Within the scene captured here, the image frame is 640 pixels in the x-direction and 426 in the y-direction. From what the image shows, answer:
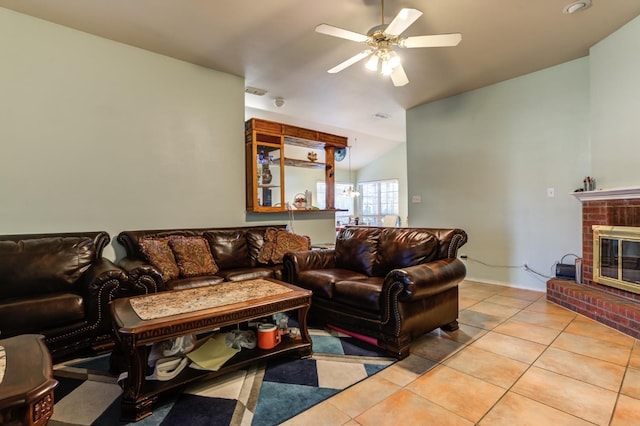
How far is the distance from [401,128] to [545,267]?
398 cm

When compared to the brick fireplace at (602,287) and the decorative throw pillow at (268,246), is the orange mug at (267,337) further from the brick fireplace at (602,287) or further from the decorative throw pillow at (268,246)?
the brick fireplace at (602,287)

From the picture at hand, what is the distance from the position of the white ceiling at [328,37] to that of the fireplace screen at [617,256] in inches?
77.1

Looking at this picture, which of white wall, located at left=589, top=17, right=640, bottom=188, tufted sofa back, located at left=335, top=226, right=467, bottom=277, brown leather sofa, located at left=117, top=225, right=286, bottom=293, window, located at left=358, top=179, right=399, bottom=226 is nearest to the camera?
brown leather sofa, located at left=117, top=225, right=286, bottom=293

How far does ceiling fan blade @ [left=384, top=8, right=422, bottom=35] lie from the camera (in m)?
1.93

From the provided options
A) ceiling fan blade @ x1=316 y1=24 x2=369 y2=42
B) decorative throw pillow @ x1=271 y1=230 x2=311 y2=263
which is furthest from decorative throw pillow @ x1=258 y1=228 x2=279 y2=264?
ceiling fan blade @ x1=316 y1=24 x2=369 y2=42

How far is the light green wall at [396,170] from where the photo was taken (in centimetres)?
948

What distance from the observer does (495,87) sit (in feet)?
13.9

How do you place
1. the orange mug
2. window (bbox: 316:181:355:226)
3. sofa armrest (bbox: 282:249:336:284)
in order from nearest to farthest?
1. the orange mug
2. sofa armrest (bbox: 282:249:336:284)
3. window (bbox: 316:181:355:226)

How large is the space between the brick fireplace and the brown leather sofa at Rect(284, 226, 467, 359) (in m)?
1.34

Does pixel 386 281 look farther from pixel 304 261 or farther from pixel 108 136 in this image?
pixel 108 136

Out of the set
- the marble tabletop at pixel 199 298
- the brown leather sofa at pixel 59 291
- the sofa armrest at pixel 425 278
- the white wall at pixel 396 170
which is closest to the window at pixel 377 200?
the white wall at pixel 396 170

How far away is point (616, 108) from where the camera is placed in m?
3.04

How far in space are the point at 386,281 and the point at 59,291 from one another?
249 cm

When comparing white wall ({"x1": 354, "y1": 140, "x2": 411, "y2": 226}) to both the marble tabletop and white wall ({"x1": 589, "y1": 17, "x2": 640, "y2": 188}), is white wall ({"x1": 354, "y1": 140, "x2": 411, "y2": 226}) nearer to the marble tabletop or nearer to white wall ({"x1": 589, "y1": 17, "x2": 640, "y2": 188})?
white wall ({"x1": 589, "y1": 17, "x2": 640, "y2": 188})
